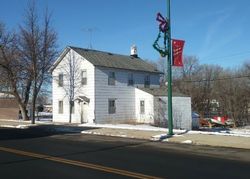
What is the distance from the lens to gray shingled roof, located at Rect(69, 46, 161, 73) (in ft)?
123

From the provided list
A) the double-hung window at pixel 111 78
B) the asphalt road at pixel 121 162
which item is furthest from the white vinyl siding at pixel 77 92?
the asphalt road at pixel 121 162

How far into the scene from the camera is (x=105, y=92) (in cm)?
3697

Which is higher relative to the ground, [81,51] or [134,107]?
[81,51]

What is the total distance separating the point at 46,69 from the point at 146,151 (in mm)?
20955

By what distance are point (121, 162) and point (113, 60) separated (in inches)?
1119

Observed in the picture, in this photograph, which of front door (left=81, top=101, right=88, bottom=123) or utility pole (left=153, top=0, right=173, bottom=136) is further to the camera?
front door (left=81, top=101, right=88, bottom=123)

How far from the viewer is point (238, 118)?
183 feet

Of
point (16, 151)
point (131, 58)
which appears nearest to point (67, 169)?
point (16, 151)

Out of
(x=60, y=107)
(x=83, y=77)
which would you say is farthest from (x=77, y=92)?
(x=60, y=107)

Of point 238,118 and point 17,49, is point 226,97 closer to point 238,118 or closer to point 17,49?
point 238,118

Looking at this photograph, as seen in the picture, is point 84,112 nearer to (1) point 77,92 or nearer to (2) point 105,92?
(1) point 77,92

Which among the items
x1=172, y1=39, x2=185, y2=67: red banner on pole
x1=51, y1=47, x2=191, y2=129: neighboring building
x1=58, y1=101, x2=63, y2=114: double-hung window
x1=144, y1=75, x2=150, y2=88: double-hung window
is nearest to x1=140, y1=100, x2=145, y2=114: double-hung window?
x1=51, y1=47, x2=191, y2=129: neighboring building

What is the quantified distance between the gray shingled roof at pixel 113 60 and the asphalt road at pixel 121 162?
2112 cm

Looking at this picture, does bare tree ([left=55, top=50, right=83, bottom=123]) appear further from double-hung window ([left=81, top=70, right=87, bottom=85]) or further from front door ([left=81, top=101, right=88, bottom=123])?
front door ([left=81, top=101, right=88, bottom=123])
